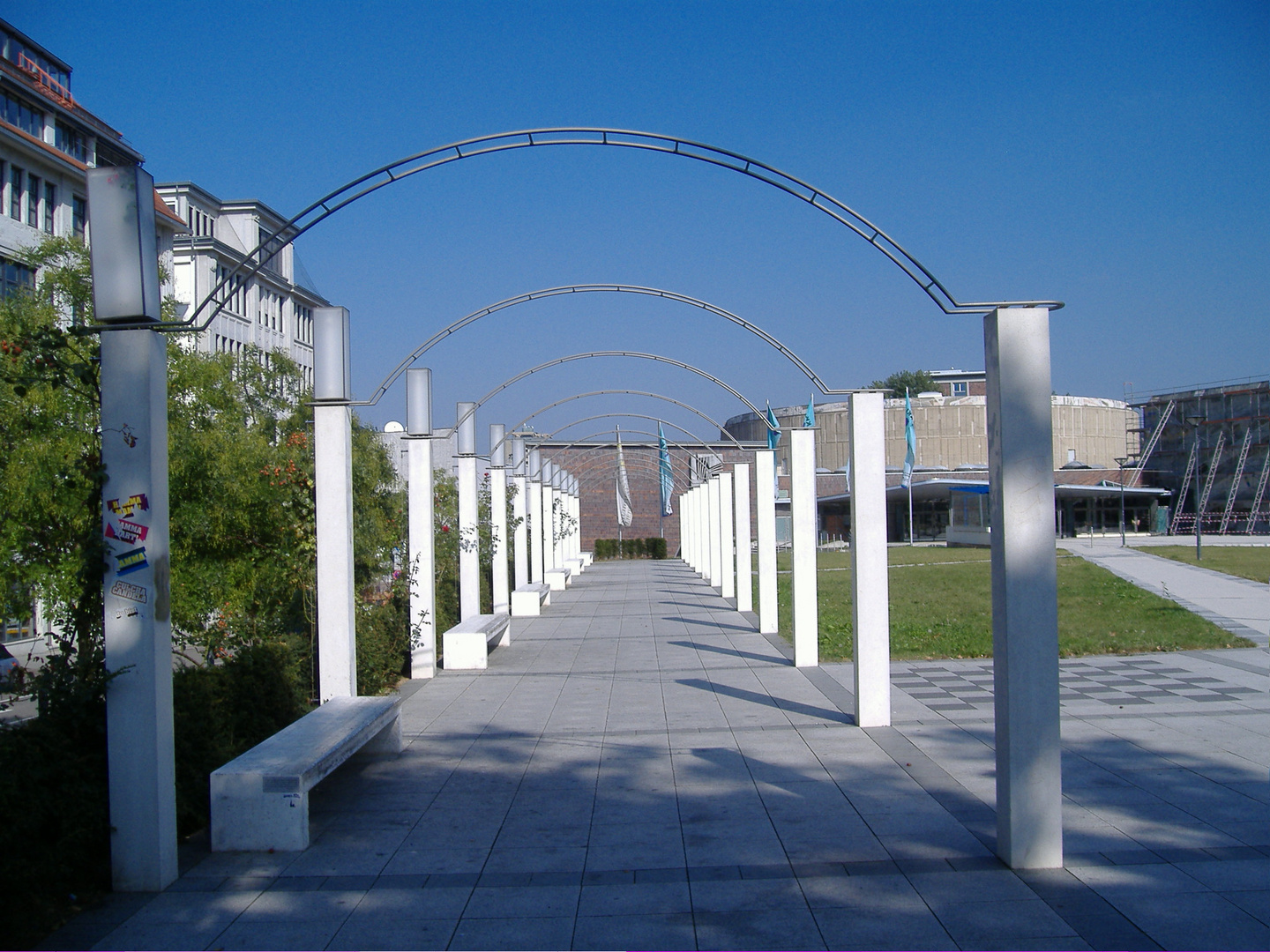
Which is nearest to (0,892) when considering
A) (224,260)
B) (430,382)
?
(430,382)

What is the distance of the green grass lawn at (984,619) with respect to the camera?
1348 centimetres

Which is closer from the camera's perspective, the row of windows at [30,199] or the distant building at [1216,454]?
the row of windows at [30,199]

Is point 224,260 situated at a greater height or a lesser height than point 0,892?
greater

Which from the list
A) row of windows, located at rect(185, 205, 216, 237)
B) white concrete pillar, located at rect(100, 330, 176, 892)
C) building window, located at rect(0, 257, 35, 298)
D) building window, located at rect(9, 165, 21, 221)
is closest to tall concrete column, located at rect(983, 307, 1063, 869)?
white concrete pillar, located at rect(100, 330, 176, 892)

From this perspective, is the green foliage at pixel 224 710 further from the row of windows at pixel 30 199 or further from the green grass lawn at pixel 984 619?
the row of windows at pixel 30 199

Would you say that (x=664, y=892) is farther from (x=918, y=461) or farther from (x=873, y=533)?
(x=918, y=461)

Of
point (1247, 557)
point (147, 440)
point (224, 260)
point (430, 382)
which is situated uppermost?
point (224, 260)

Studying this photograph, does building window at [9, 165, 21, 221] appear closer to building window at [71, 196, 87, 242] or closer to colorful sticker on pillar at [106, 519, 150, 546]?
building window at [71, 196, 87, 242]

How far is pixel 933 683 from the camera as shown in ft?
35.8

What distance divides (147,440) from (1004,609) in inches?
175

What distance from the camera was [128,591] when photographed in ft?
16.8

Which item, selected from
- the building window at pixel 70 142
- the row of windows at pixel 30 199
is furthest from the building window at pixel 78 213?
the building window at pixel 70 142

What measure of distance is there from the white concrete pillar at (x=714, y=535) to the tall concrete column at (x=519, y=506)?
13.5 ft

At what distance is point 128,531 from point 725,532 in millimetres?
17010
